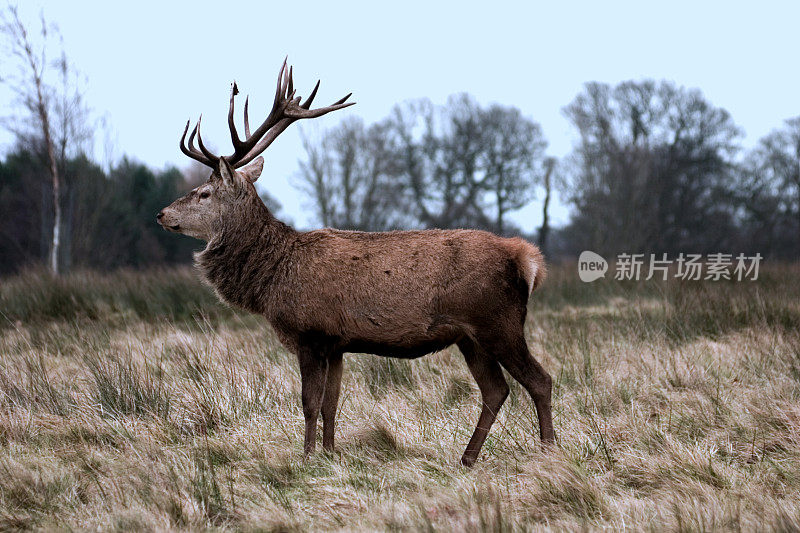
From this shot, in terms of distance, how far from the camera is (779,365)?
19.8ft

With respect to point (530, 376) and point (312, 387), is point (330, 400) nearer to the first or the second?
point (312, 387)

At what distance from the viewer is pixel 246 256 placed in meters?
4.88

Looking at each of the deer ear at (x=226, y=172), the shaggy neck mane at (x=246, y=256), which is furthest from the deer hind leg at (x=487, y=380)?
the deer ear at (x=226, y=172)

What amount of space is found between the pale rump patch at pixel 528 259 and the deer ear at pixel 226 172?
181 centimetres

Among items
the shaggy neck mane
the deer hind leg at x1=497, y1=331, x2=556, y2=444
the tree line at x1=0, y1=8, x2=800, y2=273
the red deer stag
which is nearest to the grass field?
the deer hind leg at x1=497, y1=331, x2=556, y2=444

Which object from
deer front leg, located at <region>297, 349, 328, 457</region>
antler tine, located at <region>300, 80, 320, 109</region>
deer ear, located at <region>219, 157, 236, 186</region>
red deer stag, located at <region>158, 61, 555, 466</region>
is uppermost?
antler tine, located at <region>300, 80, 320, 109</region>

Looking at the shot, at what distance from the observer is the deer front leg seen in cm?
441

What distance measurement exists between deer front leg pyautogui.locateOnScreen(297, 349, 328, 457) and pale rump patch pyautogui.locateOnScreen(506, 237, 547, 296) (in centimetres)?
123

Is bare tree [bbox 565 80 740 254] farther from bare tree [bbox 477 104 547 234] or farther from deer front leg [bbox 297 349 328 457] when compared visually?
deer front leg [bbox 297 349 328 457]

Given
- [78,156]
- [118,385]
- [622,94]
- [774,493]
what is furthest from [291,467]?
[622,94]

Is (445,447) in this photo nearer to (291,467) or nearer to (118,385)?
(291,467)

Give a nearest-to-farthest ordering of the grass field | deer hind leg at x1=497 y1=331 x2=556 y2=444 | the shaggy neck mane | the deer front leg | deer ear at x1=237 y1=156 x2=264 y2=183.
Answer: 1. the grass field
2. deer hind leg at x1=497 y1=331 x2=556 y2=444
3. the deer front leg
4. the shaggy neck mane
5. deer ear at x1=237 y1=156 x2=264 y2=183

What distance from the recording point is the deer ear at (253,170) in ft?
17.3

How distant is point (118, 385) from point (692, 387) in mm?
4060
